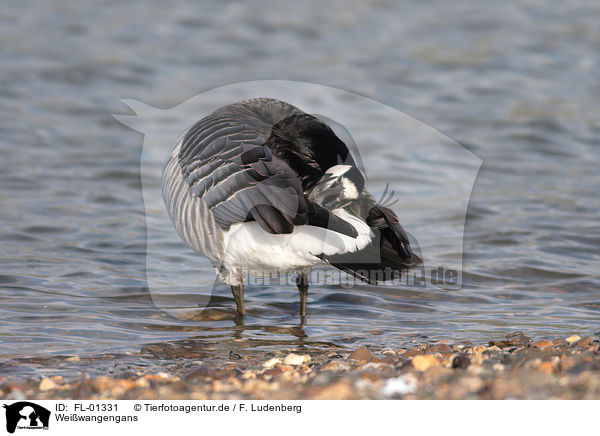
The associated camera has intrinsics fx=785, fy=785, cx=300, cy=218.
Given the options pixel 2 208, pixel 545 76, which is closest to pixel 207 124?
pixel 2 208

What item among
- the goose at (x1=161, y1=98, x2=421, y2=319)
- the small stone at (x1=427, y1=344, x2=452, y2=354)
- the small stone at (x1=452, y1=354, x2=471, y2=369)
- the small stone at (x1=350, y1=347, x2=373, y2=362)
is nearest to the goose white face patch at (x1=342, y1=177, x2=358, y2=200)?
the goose at (x1=161, y1=98, x2=421, y2=319)

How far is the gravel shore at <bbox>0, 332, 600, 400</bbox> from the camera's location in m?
3.49

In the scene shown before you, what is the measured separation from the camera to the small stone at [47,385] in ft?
13.2

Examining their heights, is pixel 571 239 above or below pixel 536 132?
below

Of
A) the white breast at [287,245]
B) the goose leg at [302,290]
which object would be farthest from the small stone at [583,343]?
the goose leg at [302,290]

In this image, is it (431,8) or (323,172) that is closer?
(323,172)

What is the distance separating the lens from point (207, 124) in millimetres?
5520

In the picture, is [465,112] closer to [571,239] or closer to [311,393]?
[571,239]

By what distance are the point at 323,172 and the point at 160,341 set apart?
157 cm

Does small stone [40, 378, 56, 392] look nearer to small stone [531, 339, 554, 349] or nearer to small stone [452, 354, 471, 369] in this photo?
small stone [452, 354, 471, 369]

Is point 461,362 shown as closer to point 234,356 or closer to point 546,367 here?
point 546,367

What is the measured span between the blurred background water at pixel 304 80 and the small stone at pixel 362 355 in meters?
0.53

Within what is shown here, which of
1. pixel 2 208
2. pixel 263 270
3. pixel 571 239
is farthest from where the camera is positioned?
pixel 2 208
